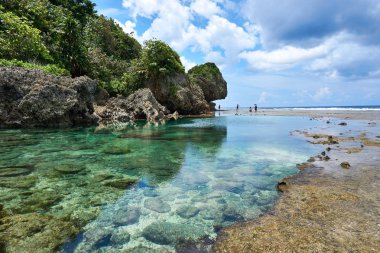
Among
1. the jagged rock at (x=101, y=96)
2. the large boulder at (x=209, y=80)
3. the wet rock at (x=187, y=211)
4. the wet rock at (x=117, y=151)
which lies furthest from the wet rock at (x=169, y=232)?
the large boulder at (x=209, y=80)

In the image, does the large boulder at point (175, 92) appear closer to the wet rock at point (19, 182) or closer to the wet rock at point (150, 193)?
the wet rock at point (19, 182)

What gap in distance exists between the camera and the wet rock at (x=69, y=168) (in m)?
10.3

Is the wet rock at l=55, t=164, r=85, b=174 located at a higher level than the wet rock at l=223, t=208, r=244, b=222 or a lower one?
higher

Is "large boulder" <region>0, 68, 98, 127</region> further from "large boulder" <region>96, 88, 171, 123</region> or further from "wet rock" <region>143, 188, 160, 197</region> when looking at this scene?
"wet rock" <region>143, 188, 160, 197</region>

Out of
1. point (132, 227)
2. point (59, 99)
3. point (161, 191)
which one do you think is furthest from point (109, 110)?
point (132, 227)

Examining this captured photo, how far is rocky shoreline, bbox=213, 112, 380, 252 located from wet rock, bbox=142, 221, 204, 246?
25.1 inches

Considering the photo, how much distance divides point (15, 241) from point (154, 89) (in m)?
43.9

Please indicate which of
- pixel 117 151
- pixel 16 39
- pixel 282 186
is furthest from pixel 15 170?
pixel 16 39

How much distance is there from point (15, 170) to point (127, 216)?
6.43 metres

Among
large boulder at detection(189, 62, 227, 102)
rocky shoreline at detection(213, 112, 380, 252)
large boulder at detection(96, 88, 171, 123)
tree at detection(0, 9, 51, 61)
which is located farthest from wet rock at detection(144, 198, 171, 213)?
large boulder at detection(189, 62, 227, 102)

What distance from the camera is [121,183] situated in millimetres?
9156

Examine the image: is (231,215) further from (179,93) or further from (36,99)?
(179,93)

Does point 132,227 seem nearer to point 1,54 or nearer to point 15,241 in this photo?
point 15,241

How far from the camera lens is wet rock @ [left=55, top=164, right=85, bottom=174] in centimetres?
1033
